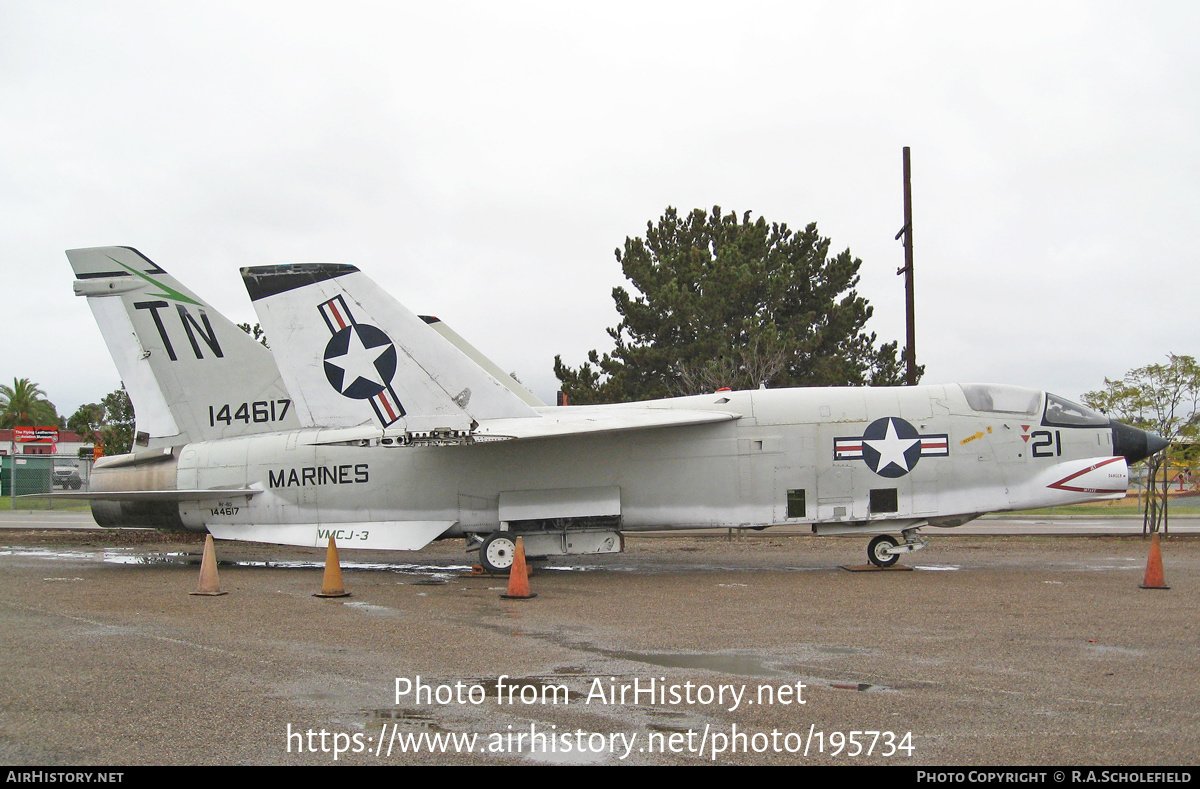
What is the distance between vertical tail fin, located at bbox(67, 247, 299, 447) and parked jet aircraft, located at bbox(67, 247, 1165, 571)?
50.6 inches

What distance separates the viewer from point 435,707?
5547 millimetres

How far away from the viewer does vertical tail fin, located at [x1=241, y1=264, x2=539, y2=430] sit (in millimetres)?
13344

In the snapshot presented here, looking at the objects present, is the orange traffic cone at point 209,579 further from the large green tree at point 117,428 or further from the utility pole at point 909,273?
the utility pole at point 909,273

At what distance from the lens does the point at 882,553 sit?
13.9m

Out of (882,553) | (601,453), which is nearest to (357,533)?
(601,453)

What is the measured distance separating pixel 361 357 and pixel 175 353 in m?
4.15

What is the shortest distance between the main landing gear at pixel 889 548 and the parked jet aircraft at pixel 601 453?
0.03 metres

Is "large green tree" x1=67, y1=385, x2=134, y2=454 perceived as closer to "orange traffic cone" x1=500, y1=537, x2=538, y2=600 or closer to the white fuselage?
the white fuselage

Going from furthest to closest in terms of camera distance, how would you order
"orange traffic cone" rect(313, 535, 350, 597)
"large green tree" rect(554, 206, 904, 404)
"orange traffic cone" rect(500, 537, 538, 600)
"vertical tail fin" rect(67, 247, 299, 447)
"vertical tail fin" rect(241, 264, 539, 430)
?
"large green tree" rect(554, 206, 904, 404) → "vertical tail fin" rect(67, 247, 299, 447) → "vertical tail fin" rect(241, 264, 539, 430) → "orange traffic cone" rect(313, 535, 350, 597) → "orange traffic cone" rect(500, 537, 538, 600)

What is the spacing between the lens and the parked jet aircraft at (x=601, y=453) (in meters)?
13.4

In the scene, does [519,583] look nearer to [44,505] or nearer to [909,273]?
[909,273]

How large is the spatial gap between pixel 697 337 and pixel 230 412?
65.3 ft

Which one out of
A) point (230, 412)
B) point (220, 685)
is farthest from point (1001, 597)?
point (230, 412)

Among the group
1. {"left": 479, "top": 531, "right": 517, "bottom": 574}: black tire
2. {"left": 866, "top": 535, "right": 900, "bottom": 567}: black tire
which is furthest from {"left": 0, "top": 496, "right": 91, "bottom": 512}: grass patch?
{"left": 866, "top": 535, "right": 900, "bottom": 567}: black tire
